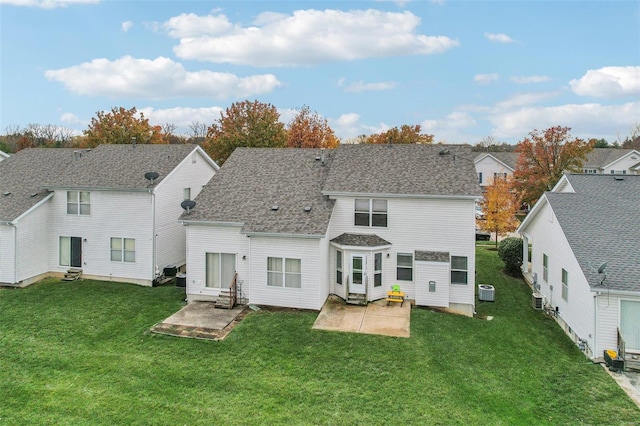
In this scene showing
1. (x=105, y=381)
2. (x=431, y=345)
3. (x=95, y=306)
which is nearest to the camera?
(x=105, y=381)

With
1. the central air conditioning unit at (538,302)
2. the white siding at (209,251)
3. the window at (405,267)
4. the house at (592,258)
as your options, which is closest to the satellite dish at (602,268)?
the house at (592,258)

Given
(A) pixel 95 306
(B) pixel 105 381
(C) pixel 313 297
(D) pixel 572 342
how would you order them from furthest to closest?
(A) pixel 95 306
(C) pixel 313 297
(D) pixel 572 342
(B) pixel 105 381

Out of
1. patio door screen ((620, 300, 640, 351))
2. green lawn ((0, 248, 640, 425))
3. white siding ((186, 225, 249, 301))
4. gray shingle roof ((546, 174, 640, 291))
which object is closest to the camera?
green lawn ((0, 248, 640, 425))

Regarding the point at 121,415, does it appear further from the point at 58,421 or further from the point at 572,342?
the point at 572,342

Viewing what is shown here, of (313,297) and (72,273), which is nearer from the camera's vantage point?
(313,297)

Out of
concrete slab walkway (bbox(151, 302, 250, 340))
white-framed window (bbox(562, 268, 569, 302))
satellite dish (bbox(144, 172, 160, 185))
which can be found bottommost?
concrete slab walkway (bbox(151, 302, 250, 340))

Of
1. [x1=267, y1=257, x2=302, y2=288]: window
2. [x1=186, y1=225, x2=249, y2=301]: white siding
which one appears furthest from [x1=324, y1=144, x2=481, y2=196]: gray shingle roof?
[x1=186, y1=225, x2=249, y2=301]: white siding

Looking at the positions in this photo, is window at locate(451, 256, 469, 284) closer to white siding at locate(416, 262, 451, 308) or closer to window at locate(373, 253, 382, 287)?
white siding at locate(416, 262, 451, 308)

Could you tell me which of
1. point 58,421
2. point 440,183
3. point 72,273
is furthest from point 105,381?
point 440,183
